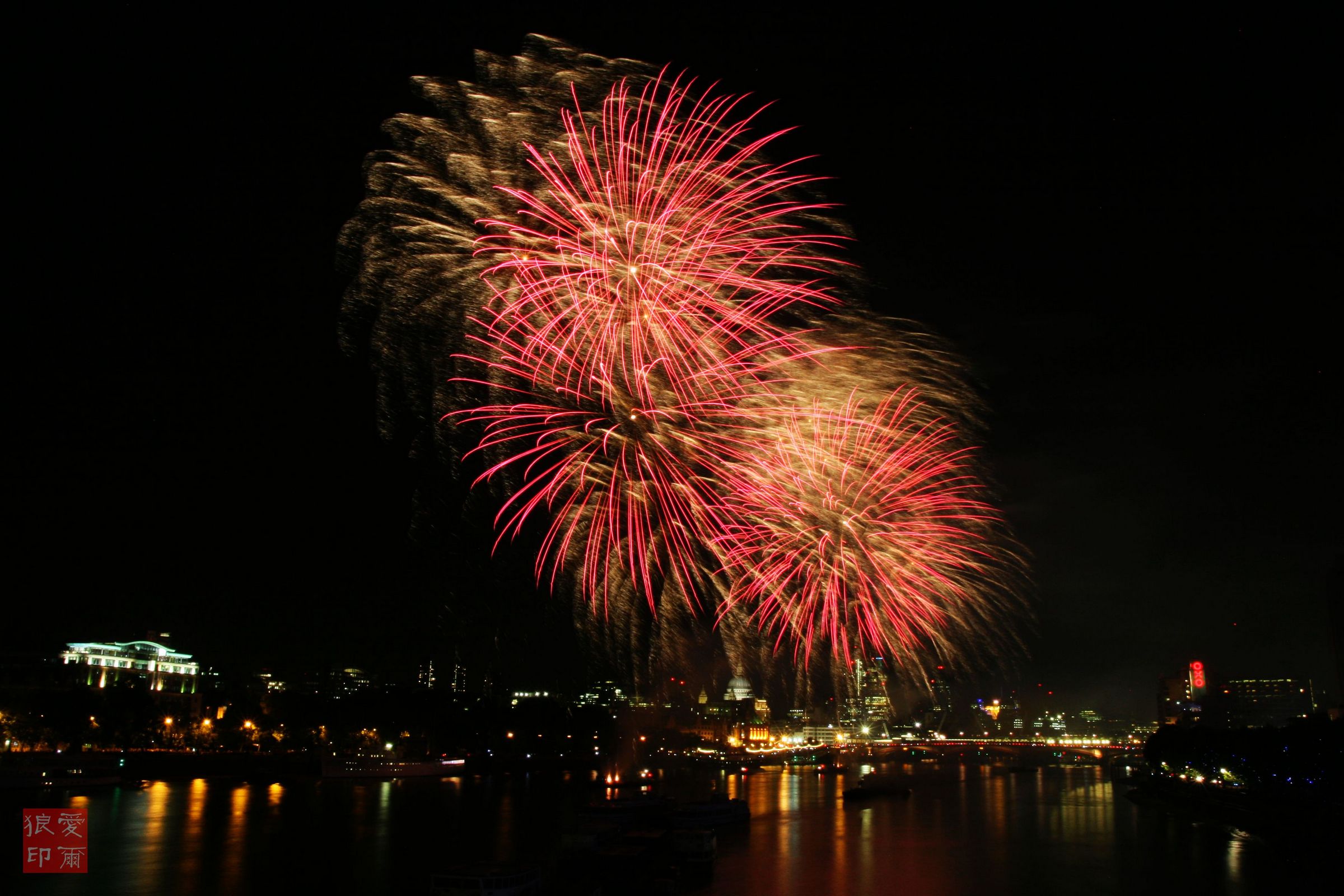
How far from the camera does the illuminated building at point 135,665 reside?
80062mm

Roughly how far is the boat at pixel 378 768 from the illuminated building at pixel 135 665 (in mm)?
25750

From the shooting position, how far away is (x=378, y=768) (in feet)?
211

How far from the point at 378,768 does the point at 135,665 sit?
37203 millimetres

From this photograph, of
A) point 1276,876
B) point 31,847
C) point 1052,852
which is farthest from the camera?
point 1052,852

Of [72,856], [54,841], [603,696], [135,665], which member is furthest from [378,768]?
[603,696]

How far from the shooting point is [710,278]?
1816cm

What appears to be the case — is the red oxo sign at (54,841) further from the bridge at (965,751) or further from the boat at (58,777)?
the bridge at (965,751)

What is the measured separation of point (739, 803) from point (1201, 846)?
18.6m

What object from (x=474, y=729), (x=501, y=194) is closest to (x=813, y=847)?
(x=501, y=194)

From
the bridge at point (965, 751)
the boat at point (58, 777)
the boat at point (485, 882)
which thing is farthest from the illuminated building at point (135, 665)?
the boat at point (485, 882)

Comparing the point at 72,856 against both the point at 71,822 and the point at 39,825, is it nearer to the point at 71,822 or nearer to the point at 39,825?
the point at 71,822

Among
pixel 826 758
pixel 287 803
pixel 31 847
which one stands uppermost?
pixel 31 847

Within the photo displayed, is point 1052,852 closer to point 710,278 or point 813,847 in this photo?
point 813,847

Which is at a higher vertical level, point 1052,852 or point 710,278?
point 710,278
